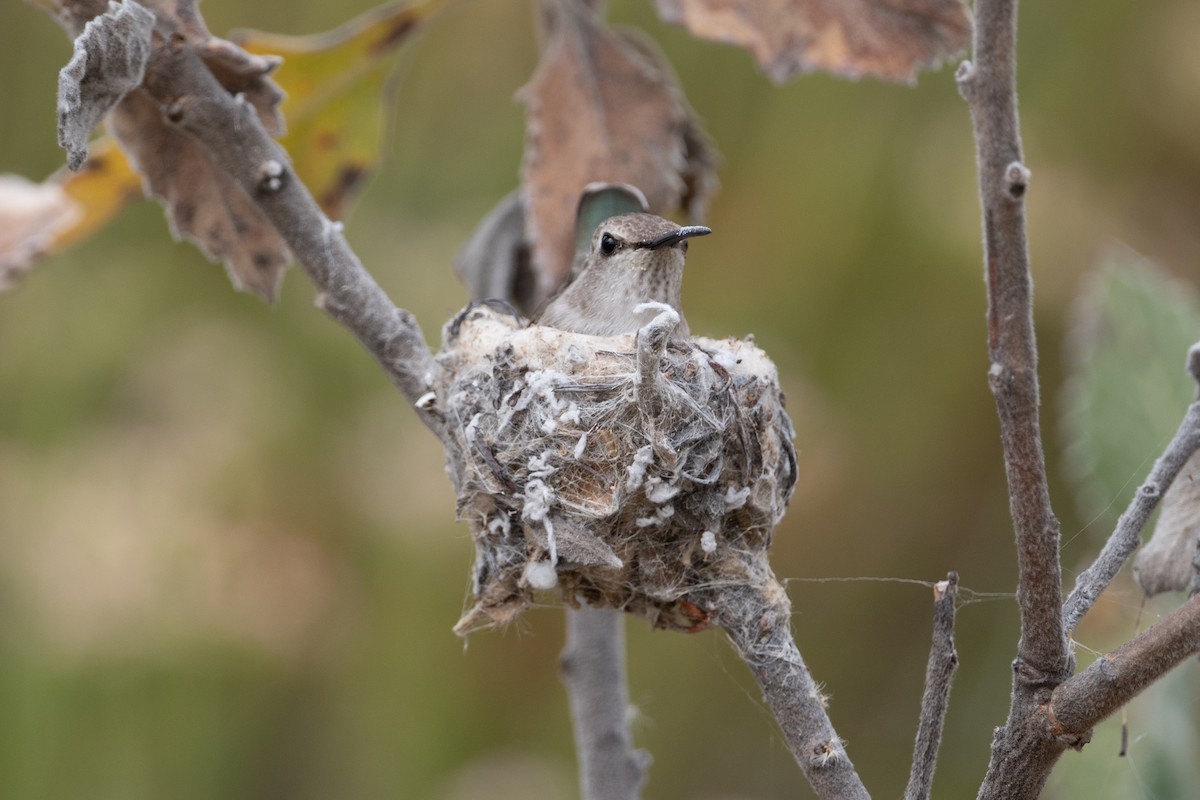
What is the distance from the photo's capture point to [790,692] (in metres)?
1.31

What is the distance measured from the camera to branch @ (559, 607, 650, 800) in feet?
6.01

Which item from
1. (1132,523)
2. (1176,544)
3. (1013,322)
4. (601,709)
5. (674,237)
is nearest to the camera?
(1013,322)

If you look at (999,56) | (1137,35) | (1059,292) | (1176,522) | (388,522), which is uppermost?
(1137,35)

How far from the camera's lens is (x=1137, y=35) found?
14.2 ft

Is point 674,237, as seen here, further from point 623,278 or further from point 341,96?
point 341,96

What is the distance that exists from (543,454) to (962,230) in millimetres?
2373

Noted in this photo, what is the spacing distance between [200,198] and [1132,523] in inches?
50.0

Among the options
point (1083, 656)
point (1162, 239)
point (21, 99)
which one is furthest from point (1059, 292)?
point (21, 99)

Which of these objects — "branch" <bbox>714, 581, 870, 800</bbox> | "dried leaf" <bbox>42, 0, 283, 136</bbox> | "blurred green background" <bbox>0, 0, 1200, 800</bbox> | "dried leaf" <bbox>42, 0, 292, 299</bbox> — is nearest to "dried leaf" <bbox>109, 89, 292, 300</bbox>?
"dried leaf" <bbox>42, 0, 292, 299</bbox>

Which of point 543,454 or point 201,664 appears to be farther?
point 201,664

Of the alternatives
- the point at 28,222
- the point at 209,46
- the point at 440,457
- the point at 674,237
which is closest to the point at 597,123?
the point at 674,237

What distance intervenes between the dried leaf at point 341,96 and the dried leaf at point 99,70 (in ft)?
2.21

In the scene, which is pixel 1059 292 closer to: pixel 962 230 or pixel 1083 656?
pixel 962 230

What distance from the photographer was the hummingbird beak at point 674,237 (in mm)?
2207
